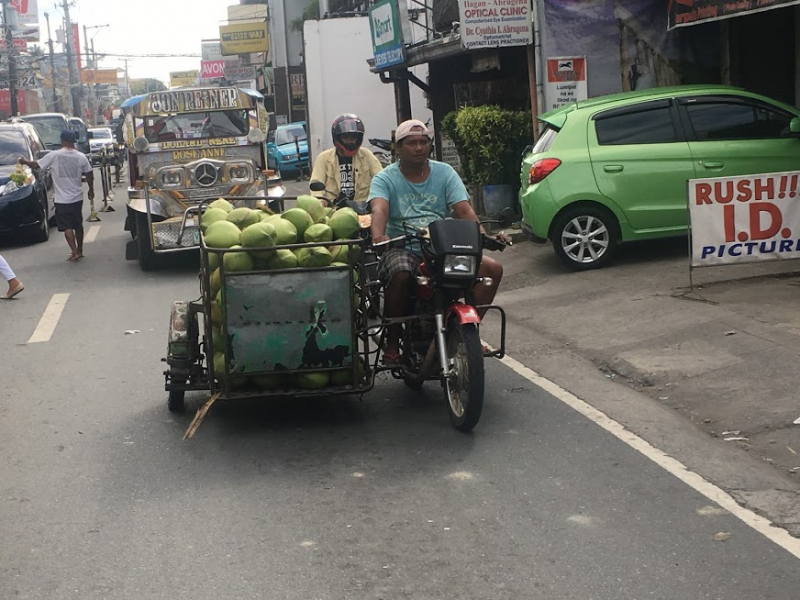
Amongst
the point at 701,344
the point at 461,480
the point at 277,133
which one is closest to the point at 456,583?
the point at 461,480

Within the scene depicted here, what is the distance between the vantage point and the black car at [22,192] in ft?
60.2

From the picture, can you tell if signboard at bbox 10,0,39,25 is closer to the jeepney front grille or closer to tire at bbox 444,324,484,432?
the jeepney front grille

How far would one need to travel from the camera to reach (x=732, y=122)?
12.0m

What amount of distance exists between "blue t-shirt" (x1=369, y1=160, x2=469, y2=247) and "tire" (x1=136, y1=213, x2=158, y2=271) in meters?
7.96

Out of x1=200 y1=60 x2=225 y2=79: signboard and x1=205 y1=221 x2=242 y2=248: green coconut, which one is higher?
x1=200 y1=60 x2=225 y2=79: signboard

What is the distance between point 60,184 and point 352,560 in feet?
40.4

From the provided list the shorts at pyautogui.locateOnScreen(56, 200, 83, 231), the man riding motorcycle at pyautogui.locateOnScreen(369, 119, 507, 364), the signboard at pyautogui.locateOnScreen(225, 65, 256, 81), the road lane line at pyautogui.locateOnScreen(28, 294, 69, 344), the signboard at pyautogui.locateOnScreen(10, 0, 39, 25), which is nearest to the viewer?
the man riding motorcycle at pyautogui.locateOnScreen(369, 119, 507, 364)

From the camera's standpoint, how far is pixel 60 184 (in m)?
15.8

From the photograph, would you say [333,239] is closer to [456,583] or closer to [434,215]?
[434,215]

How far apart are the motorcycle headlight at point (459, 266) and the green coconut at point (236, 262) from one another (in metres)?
1.11

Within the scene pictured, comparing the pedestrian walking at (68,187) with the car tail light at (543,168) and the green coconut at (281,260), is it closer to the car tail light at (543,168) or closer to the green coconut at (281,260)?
the car tail light at (543,168)

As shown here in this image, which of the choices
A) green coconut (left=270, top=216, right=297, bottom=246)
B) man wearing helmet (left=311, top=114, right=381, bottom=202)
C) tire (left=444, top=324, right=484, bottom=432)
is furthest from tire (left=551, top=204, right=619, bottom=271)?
green coconut (left=270, top=216, right=297, bottom=246)

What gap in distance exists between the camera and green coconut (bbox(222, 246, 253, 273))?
21.1 ft

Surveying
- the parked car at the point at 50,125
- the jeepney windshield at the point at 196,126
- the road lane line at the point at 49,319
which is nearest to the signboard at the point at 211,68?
the parked car at the point at 50,125
